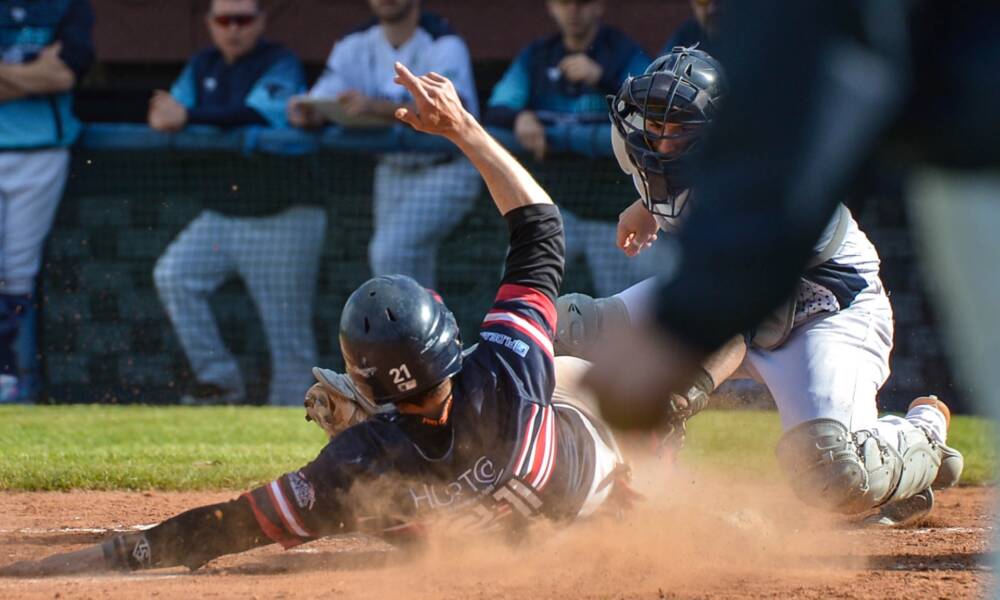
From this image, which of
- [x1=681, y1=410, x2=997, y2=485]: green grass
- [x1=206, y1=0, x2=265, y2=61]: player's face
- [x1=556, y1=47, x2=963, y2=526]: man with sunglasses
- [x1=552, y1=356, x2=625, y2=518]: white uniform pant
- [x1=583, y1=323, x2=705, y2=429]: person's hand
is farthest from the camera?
[x1=206, y1=0, x2=265, y2=61]: player's face

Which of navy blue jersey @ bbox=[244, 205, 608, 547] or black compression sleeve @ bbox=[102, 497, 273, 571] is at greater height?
navy blue jersey @ bbox=[244, 205, 608, 547]

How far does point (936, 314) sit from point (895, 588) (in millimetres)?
4998

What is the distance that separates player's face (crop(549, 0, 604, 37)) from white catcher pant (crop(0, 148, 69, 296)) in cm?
345

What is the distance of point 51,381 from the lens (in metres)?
9.22

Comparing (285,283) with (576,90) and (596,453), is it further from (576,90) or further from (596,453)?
(596,453)

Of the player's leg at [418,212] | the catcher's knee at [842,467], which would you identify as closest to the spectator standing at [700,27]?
the player's leg at [418,212]

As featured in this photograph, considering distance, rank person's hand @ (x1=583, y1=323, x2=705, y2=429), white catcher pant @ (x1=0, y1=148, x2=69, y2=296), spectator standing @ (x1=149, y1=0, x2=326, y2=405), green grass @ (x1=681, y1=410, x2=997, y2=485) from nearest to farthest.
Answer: person's hand @ (x1=583, y1=323, x2=705, y2=429), green grass @ (x1=681, y1=410, x2=997, y2=485), white catcher pant @ (x1=0, y1=148, x2=69, y2=296), spectator standing @ (x1=149, y1=0, x2=326, y2=405)

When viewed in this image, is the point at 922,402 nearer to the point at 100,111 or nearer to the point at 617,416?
the point at 617,416

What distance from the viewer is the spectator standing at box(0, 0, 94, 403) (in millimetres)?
8938

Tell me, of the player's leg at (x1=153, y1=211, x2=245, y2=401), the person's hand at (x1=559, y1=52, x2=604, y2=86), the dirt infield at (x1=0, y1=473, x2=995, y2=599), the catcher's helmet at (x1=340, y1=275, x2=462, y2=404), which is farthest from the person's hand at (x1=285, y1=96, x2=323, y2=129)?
the catcher's helmet at (x1=340, y1=275, x2=462, y2=404)

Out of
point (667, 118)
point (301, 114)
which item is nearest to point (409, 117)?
point (667, 118)

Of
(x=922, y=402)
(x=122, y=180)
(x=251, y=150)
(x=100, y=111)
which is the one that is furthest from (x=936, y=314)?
(x=100, y=111)

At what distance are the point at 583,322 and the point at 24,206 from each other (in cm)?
527

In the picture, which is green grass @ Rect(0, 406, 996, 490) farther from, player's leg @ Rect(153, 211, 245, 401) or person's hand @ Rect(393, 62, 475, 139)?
person's hand @ Rect(393, 62, 475, 139)
